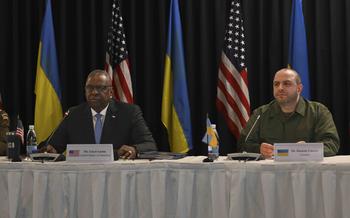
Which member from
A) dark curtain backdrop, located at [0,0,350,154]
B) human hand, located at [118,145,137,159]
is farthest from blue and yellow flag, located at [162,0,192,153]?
human hand, located at [118,145,137,159]

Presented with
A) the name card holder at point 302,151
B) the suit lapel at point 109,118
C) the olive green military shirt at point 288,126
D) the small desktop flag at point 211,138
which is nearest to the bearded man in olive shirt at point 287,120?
the olive green military shirt at point 288,126

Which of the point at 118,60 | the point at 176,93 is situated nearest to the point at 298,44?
the point at 176,93

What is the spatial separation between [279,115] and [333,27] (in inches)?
68.9

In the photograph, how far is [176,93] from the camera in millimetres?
5848

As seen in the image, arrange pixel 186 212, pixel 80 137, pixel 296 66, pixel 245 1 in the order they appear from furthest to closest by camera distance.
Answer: pixel 245 1
pixel 296 66
pixel 80 137
pixel 186 212

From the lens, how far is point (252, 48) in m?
6.00

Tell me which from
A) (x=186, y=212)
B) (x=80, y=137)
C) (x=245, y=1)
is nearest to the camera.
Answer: (x=186, y=212)

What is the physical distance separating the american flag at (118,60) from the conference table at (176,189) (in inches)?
94.8

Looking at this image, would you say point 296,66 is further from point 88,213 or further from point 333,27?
point 88,213

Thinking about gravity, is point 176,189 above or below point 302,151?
below

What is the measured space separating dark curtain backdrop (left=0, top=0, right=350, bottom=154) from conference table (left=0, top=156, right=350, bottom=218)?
2612mm

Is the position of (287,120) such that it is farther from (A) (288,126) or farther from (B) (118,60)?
(B) (118,60)

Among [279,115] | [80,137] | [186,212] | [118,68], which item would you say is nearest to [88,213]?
[186,212]

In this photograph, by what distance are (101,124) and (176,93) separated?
1.49m
